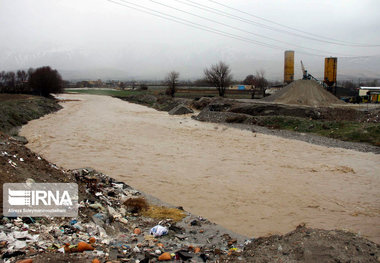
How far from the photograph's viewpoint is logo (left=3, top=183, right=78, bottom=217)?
6.21m

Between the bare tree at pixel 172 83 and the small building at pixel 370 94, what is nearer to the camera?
the small building at pixel 370 94

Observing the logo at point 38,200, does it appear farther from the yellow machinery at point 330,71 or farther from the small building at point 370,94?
the yellow machinery at point 330,71

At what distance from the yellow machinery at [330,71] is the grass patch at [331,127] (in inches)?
573

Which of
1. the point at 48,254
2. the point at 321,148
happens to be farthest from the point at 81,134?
the point at 48,254

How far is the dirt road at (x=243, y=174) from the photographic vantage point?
30.6ft

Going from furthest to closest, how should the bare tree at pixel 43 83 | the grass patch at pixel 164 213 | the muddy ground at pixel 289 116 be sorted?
the bare tree at pixel 43 83
the muddy ground at pixel 289 116
the grass patch at pixel 164 213

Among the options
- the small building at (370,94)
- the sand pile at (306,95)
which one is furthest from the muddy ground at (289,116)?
the small building at (370,94)

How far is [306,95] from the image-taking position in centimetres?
3428

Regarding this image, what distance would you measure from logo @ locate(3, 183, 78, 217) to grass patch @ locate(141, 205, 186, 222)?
1.89 m

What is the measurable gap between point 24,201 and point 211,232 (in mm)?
4007

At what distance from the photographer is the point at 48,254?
4828 mm

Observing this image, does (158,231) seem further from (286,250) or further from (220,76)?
(220,76)

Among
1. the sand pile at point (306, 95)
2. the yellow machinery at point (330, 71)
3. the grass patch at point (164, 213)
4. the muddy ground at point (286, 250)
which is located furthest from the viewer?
the yellow machinery at point (330, 71)

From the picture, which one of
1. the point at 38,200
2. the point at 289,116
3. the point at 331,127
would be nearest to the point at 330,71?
the point at 289,116
